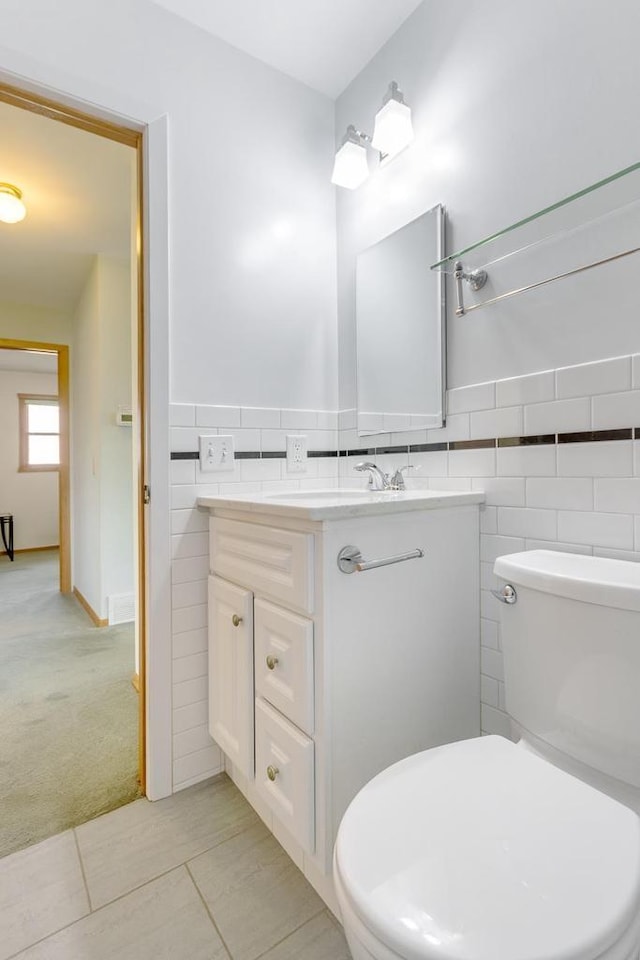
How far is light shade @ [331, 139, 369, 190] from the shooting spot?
5.22 feet

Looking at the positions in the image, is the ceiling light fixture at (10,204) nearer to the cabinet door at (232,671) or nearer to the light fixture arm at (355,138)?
the light fixture arm at (355,138)

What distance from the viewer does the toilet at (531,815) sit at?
51cm

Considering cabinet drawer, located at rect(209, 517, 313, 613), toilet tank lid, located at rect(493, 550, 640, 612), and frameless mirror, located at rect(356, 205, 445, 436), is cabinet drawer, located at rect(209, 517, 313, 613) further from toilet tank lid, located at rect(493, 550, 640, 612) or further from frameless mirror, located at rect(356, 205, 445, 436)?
frameless mirror, located at rect(356, 205, 445, 436)

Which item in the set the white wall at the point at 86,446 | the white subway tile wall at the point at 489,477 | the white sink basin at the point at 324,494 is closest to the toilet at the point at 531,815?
the white subway tile wall at the point at 489,477

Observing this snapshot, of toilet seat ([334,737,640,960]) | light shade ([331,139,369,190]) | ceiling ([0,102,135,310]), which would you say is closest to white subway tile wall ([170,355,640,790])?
toilet seat ([334,737,640,960])

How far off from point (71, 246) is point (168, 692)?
106 inches

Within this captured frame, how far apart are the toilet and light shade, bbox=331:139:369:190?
1419 millimetres

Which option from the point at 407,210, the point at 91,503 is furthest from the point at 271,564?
the point at 91,503

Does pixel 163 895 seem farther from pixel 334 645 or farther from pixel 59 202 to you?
pixel 59 202

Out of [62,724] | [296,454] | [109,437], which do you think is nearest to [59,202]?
[109,437]

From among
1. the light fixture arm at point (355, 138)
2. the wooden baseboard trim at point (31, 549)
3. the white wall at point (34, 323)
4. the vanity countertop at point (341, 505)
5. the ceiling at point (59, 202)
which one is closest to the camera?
the vanity countertop at point (341, 505)

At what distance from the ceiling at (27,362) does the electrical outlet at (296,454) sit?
4.34m

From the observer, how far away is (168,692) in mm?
1394

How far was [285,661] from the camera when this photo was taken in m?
1.03
